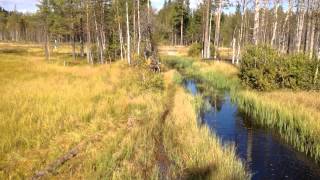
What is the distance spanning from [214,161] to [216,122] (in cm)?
683

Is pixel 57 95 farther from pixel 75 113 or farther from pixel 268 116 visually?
pixel 268 116

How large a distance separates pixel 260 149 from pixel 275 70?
9.43 meters

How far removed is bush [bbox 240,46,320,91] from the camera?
19250 mm

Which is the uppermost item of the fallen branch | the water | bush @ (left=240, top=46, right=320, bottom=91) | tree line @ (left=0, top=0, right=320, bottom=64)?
tree line @ (left=0, top=0, right=320, bottom=64)

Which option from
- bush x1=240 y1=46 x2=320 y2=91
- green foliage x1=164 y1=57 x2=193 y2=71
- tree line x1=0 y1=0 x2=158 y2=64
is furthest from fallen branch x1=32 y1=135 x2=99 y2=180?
green foliage x1=164 y1=57 x2=193 y2=71

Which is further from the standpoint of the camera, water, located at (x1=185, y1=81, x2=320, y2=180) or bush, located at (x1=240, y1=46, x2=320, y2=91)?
bush, located at (x1=240, y1=46, x2=320, y2=91)

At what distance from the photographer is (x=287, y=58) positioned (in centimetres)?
2028

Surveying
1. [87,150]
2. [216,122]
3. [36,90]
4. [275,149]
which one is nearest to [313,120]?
[275,149]

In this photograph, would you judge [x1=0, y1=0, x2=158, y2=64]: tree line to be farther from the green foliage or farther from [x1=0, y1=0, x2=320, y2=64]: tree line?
the green foliage

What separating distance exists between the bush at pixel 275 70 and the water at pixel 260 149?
396 cm

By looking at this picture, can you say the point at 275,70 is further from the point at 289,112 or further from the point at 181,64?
the point at 181,64

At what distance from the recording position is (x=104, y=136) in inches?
448

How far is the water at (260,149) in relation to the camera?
9969 mm

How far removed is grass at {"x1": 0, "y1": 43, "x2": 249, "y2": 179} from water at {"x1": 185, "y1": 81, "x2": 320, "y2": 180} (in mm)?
900
